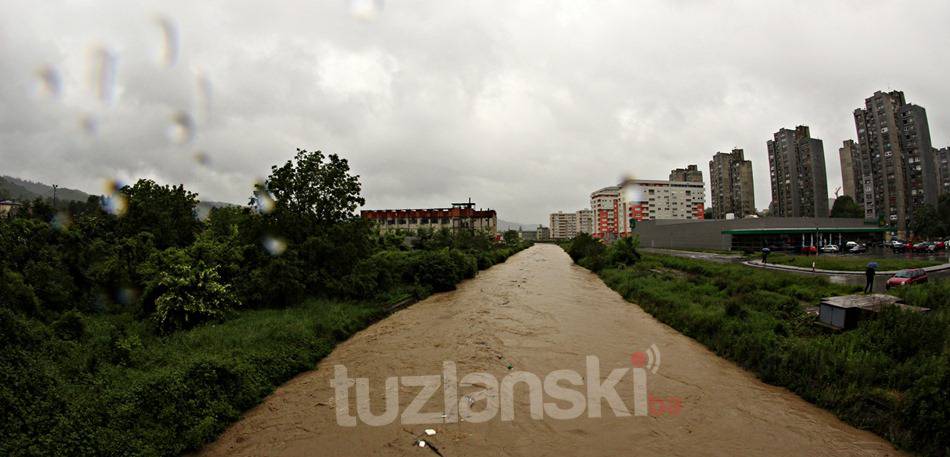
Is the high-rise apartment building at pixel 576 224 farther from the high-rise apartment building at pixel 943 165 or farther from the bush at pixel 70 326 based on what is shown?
the bush at pixel 70 326

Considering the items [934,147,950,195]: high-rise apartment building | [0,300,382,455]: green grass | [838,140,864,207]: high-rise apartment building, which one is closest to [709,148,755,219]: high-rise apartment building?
[838,140,864,207]: high-rise apartment building

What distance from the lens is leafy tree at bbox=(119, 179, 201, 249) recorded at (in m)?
16.1

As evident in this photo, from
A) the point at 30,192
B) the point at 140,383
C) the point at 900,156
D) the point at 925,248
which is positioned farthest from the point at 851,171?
the point at 30,192

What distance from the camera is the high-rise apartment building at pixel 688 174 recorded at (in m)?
110

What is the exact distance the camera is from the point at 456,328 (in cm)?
1518

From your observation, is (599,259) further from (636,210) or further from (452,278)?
(636,210)

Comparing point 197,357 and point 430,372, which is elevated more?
point 197,357

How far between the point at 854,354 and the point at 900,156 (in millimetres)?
68366

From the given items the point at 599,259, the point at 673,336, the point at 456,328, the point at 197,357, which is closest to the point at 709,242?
the point at 599,259

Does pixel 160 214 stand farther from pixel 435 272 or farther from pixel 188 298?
pixel 435 272

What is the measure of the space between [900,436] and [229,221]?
2384 centimetres

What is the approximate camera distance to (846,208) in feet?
239

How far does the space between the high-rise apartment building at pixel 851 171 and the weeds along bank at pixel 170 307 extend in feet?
285

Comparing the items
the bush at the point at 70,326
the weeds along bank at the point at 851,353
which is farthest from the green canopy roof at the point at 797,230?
the bush at the point at 70,326
